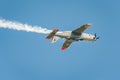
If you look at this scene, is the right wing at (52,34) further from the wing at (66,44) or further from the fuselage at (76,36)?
the wing at (66,44)

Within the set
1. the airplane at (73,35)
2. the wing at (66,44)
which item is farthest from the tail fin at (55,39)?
the wing at (66,44)

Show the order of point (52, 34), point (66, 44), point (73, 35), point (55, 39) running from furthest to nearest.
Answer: point (66, 44) < point (73, 35) < point (55, 39) < point (52, 34)

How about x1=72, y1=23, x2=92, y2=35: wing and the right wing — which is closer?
the right wing

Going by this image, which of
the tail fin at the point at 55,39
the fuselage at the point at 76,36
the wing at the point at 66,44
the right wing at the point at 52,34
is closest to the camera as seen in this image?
the right wing at the point at 52,34

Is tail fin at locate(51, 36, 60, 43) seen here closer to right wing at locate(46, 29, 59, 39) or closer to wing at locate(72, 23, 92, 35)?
right wing at locate(46, 29, 59, 39)

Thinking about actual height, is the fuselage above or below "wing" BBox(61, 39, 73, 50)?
below

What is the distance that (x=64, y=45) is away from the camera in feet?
431

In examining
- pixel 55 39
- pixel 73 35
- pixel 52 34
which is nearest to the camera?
pixel 52 34

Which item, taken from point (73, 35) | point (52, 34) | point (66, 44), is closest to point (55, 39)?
point (52, 34)

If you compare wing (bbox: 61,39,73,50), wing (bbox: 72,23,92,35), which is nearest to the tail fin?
wing (bbox: 72,23,92,35)

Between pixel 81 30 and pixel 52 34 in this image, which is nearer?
pixel 52 34

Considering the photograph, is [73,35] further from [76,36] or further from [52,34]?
[52,34]

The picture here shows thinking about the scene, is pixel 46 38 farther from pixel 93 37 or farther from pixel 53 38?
pixel 93 37

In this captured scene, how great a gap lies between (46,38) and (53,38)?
1.63 meters
